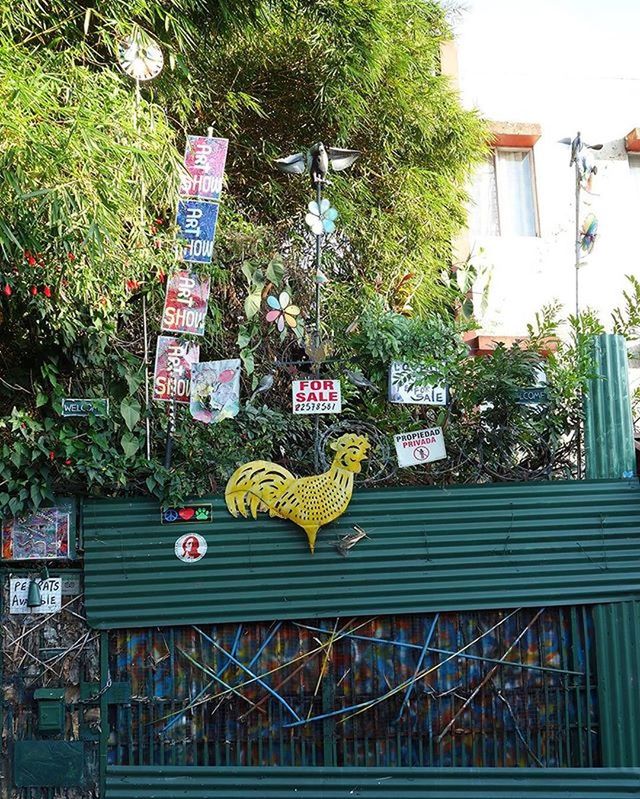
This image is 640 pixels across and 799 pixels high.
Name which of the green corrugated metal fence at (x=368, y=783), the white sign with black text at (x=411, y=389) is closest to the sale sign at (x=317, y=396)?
the white sign with black text at (x=411, y=389)

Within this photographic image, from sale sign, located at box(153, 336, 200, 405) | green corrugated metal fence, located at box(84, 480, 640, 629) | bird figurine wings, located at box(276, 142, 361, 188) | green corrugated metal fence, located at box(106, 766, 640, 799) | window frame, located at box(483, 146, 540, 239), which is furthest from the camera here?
window frame, located at box(483, 146, 540, 239)

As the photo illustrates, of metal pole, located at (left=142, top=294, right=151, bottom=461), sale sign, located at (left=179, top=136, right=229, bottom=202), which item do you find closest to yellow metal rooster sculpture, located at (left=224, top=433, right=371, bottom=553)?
metal pole, located at (left=142, top=294, right=151, bottom=461)

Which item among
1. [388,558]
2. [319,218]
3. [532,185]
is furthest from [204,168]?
[532,185]

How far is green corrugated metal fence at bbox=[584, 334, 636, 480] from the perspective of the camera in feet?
21.7

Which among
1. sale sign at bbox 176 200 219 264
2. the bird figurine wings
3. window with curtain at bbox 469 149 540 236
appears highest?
window with curtain at bbox 469 149 540 236

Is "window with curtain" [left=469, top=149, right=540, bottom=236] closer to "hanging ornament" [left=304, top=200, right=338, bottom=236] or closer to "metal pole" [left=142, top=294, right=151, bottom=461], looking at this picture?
"hanging ornament" [left=304, top=200, right=338, bottom=236]

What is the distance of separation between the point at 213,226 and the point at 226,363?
42.3 inches

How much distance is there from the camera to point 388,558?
6469 mm

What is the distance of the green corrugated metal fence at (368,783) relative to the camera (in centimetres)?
602

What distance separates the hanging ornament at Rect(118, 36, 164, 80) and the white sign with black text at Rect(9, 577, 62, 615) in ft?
12.4

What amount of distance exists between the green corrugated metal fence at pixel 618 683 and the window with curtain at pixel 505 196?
5822mm

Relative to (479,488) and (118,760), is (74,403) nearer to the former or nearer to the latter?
(118,760)

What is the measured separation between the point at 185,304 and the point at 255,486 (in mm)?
1516

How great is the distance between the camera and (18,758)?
6.36 meters
